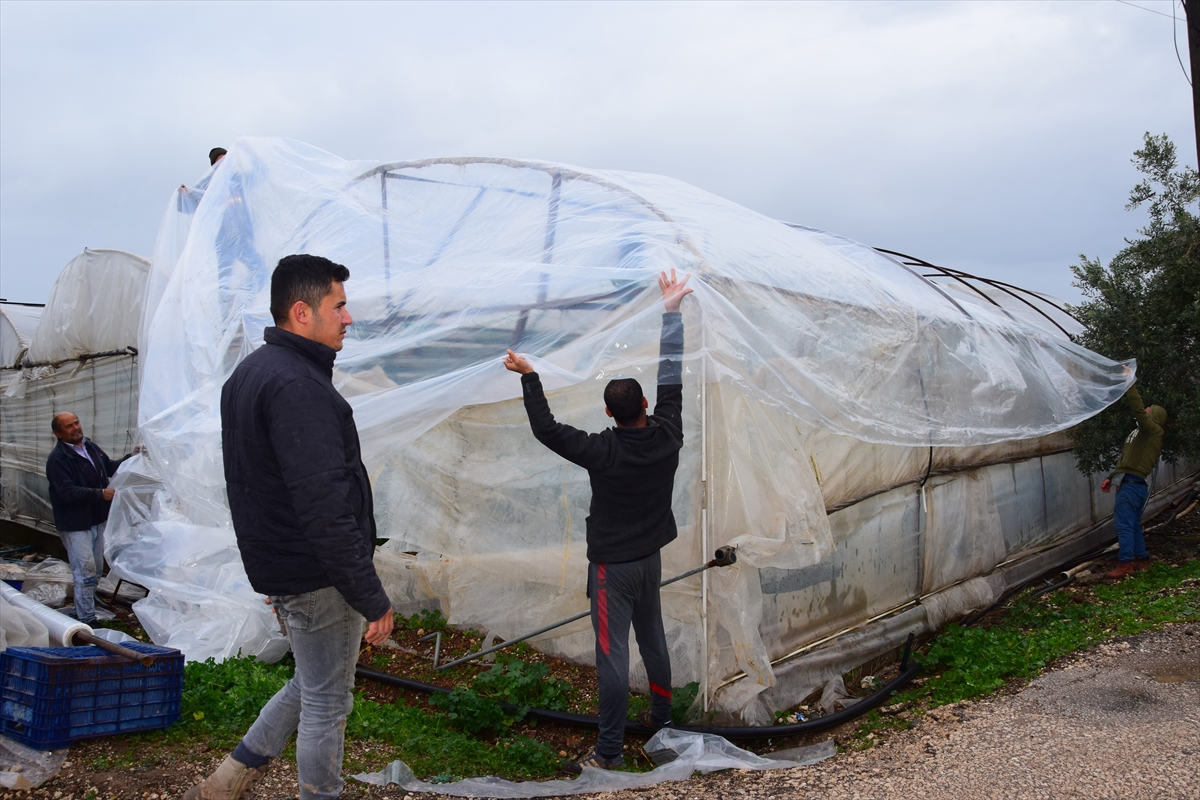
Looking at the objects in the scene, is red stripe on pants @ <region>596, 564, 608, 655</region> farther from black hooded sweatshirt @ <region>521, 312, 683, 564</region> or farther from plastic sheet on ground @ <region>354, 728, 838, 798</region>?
plastic sheet on ground @ <region>354, 728, 838, 798</region>

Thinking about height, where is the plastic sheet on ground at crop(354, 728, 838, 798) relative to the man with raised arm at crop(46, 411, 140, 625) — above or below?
below

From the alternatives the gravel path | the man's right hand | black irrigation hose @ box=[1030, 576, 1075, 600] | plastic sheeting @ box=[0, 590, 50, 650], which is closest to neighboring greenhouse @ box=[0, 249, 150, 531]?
plastic sheeting @ box=[0, 590, 50, 650]

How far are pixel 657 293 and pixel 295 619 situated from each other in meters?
2.40

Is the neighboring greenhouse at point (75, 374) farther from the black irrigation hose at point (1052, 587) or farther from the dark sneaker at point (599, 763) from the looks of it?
the black irrigation hose at point (1052, 587)

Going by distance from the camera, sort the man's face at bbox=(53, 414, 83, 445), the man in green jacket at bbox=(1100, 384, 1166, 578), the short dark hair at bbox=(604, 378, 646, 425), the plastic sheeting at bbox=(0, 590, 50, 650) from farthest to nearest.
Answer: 1. the man in green jacket at bbox=(1100, 384, 1166, 578)
2. the man's face at bbox=(53, 414, 83, 445)
3. the plastic sheeting at bbox=(0, 590, 50, 650)
4. the short dark hair at bbox=(604, 378, 646, 425)

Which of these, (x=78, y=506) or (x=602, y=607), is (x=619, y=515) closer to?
(x=602, y=607)

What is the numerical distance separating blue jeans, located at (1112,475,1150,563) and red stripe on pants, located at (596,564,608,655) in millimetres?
5956

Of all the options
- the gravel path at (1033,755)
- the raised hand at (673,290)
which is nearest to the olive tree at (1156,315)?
the gravel path at (1033,755)

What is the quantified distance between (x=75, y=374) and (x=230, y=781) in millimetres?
8190

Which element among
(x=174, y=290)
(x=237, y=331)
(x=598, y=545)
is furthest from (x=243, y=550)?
(x=174, y=290)

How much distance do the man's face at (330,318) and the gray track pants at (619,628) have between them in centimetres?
167

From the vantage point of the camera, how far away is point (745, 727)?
14.3ft

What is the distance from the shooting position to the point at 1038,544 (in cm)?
827

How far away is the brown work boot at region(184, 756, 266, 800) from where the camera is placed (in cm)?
322
